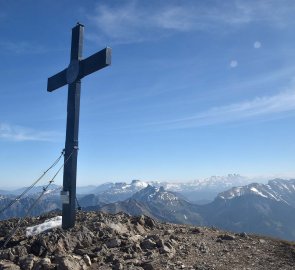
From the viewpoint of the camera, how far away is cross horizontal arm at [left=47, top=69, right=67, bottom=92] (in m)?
19.8

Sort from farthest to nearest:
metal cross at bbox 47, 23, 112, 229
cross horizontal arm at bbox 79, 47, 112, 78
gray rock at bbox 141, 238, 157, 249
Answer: metal cross at bbox 47, 23, 112, 229 < cross horizontal arm at bbox 79, 47, 112, 78 < gray rock at bbox 141, 238, 157, 249

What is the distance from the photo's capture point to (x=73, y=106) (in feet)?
60.0

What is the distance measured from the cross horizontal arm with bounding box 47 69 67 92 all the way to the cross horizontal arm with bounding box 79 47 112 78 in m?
1.76

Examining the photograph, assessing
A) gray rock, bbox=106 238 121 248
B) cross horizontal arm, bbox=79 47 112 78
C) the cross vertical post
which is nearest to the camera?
gray rock, bbox=106 238 121 248

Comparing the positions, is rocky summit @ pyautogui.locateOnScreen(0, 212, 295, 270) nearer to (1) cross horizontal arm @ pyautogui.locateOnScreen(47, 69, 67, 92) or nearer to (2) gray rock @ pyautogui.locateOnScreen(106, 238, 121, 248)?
(2) gray rock @ pyautogui.locateOnScreen(106, 238, 121, 248)

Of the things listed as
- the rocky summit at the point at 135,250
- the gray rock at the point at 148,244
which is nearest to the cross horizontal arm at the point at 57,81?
the rocky summit at the point at 135,250

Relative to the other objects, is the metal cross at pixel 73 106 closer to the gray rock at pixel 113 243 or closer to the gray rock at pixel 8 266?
the gray rock at pixel 113 243

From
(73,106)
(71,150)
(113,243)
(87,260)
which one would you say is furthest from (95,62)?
(87,260)

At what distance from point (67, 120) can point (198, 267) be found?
926 centimetres

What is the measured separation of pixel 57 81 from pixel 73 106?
2761mm

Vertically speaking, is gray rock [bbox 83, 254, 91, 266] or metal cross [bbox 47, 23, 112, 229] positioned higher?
metal cross [bbox 47, 23, 112, 229]

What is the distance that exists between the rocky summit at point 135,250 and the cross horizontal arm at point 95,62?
6.95 meters

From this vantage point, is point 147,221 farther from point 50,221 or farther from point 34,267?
point 34,267

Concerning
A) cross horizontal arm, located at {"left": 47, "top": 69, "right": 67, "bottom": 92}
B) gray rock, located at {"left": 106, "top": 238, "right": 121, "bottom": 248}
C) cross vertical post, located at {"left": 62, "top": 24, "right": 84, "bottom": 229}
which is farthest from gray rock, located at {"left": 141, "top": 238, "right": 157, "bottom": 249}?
cross horizontal arm, located at {"left": 47, "top": 69, "right": 67, "bottom": 92}
